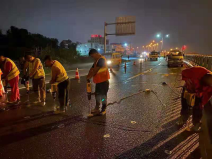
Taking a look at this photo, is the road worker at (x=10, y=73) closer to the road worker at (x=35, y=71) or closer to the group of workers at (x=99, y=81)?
the group of workers at (x=99, y=81)

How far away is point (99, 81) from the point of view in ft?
15.4

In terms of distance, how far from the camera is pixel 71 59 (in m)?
30.1

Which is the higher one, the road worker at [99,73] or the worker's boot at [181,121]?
the road worker at [99,73]

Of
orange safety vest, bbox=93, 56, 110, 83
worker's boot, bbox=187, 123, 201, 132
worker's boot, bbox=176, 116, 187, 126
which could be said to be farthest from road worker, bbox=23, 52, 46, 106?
worker's boot, bbox=187, 123, 201, 132

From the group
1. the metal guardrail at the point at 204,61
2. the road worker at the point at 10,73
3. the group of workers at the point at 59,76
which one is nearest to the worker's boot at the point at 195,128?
the group of workers at the point at 59,76

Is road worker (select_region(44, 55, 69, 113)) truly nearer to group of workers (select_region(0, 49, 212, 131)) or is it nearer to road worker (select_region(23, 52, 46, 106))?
group of workers (select_region(0, 49, 212, 131))

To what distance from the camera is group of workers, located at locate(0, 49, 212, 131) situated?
3609 millimetres

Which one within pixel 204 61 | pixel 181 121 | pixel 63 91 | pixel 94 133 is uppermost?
pixel 204 61

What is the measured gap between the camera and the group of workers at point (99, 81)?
3609 millimetres

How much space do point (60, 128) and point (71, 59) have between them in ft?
88.1

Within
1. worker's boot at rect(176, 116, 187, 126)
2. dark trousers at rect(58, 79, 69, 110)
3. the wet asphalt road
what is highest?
dark trousers at rect(58, 79, 69, 110)

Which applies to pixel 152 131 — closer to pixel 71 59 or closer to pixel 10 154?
pixel 10 154

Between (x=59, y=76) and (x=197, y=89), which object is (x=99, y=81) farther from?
(x=197, y=89)

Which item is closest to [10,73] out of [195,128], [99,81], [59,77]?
[59,77]
